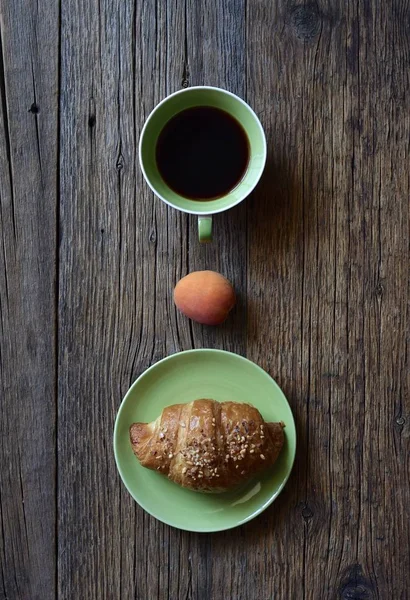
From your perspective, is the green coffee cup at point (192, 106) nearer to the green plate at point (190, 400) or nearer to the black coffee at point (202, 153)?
the black coffee at point (202, 153)

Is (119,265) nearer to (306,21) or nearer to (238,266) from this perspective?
(238,266)

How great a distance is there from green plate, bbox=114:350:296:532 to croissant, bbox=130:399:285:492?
5cm

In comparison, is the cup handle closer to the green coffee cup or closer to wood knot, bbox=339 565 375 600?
the green coffee cup

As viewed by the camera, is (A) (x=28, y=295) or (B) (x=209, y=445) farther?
(A) (x=28, y=295)

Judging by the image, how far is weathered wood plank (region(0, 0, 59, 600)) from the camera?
1314 mm

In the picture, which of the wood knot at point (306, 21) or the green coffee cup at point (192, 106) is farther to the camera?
the wood knot at point (306, 21)

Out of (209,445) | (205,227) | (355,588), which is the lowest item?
(355,588)

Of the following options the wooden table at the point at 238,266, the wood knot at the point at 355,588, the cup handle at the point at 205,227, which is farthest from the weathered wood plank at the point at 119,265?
the wood knot at the point at 355,588

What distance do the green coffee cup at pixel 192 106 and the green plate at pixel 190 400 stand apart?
0.89 feet

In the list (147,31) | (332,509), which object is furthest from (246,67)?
(332,509)

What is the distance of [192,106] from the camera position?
1.23 metres

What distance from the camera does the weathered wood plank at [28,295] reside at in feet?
4.31

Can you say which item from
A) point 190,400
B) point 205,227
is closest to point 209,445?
point 190,400

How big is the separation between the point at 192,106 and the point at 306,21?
33 cm
